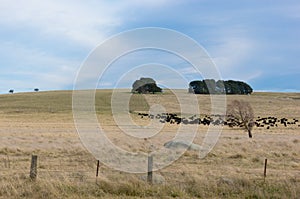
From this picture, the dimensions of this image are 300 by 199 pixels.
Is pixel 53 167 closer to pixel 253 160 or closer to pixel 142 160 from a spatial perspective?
pixel 142 160

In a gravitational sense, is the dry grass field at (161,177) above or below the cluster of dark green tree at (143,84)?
below

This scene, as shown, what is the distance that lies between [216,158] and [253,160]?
6.16ft

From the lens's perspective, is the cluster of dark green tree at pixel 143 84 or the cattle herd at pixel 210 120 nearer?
the cluster of dark green tree at pixel 143 84

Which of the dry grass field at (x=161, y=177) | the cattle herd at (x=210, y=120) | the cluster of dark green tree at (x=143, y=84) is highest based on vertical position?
the cluster of dark green tree at (x=143, y=84)

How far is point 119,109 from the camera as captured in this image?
39188mm

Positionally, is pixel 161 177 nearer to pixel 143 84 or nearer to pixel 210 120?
pixel 143 84

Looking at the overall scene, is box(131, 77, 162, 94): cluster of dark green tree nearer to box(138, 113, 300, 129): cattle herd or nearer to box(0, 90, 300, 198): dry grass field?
box(0, 90, 300, 198): dry grass field

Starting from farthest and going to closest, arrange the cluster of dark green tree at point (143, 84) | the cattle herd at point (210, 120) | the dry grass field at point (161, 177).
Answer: the cattle herd at point (210, 120), the cluster of dark green tree at point (143, 84), the dry grass field at point (161, 177)

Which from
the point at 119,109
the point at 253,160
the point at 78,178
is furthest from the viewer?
the point at 119,109

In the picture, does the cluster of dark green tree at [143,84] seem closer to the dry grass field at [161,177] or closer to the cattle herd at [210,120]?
the dry grass field at [161,177]

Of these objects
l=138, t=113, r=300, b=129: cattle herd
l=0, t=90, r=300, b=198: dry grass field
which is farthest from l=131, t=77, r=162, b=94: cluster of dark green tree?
l=138, t=113, r=300, b=129: cattle herd

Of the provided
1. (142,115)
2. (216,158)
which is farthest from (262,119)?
(216,158)

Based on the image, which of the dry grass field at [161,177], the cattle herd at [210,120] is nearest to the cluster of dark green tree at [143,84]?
the dry grass field at [161,177]

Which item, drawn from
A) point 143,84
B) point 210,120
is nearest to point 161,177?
point 143,84
